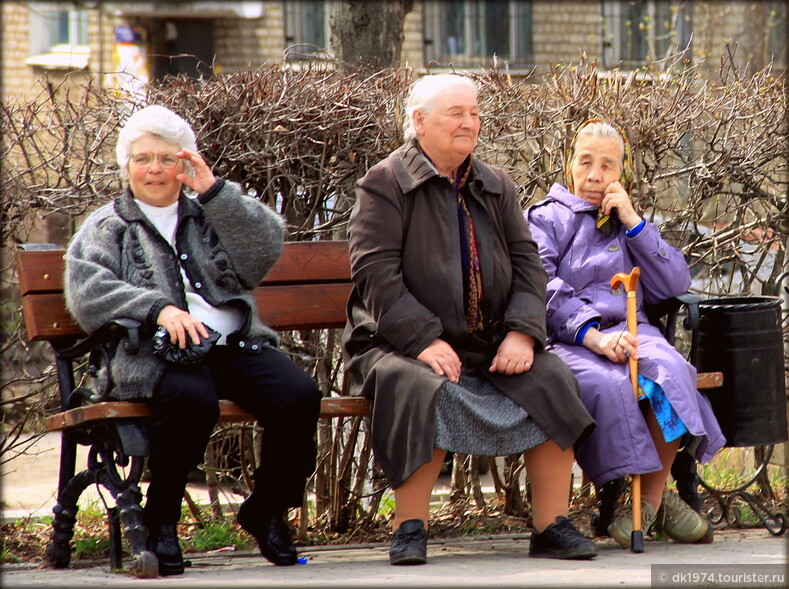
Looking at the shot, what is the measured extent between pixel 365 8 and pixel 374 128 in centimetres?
266

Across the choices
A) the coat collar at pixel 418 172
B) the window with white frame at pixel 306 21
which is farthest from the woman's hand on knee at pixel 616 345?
the window with white frame at pixel 306 21

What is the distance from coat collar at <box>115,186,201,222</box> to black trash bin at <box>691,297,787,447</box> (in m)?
2.05

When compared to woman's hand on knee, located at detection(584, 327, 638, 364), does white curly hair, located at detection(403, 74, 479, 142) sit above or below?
above

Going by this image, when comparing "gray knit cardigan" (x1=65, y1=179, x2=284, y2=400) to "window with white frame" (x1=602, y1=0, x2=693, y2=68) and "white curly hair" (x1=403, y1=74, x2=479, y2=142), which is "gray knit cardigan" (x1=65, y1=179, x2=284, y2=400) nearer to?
"white curly hair" (x1=403, y1=74, x2=479, y2=142)

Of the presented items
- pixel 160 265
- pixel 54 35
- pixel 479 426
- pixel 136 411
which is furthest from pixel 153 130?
pixel 54 35

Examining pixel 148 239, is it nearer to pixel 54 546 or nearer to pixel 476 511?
pixel 54 546

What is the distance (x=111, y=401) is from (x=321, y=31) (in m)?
15.4

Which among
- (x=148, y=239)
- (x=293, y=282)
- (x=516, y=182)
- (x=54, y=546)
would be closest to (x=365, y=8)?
(x=516, y=182)

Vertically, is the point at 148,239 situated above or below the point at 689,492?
above

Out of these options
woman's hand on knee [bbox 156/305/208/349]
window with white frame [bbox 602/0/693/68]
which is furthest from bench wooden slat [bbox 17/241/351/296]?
window with white frame [bbox 602/0/693/68]

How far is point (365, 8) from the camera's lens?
740cm

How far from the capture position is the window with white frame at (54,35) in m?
17.6

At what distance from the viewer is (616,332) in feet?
14.8

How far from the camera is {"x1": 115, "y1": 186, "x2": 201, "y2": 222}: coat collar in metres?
4.12
